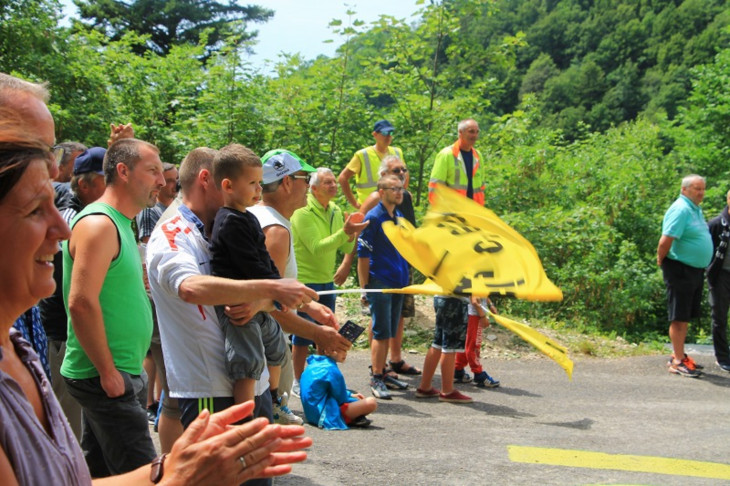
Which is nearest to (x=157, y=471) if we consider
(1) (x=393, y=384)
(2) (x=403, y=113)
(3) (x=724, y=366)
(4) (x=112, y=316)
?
(4) (x=112, y=316)

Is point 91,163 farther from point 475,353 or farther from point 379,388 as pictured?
point 475,353

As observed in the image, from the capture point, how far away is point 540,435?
664cm

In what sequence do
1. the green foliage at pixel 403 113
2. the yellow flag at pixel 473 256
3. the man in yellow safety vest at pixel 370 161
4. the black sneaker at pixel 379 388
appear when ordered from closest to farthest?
the yellow flag at pixel 473 256 < the black sneaker at pixel 379 388 < the man in yellow safety vest at pixel 370 161 < the green foliage at pixel 403 113

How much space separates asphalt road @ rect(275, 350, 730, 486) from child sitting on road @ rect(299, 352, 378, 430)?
0.11 metres

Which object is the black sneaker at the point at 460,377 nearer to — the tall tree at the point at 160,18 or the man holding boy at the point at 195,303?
the man holding boy at the point at 195,303

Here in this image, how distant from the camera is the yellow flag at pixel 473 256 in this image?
163 inches

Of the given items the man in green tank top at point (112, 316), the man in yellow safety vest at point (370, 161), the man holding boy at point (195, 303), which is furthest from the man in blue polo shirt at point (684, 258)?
the man in green tank top at point (112, 316)

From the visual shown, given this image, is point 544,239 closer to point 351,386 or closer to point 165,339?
point 351,386

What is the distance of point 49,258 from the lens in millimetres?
1820

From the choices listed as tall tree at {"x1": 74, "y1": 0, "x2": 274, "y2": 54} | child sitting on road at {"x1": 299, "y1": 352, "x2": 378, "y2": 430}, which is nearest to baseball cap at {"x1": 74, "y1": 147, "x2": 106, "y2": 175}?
child sitting on road at {"x1": 299, "y1": 352, "x2": 378, "y2": 430}

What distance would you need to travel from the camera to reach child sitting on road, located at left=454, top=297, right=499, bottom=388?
8.43m

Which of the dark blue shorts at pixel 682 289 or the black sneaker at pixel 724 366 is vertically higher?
the dark blue shorts at pixel 682 289

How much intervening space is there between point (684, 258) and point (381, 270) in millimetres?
4142

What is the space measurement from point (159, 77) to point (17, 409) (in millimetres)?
13731
